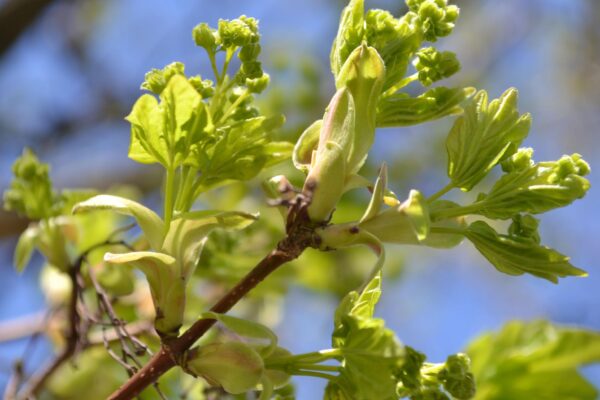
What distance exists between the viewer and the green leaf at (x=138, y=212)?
2.64 feet

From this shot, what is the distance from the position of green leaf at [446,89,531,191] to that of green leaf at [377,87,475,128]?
17mm

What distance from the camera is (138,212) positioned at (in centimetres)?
81

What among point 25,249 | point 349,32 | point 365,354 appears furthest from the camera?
point 25,249

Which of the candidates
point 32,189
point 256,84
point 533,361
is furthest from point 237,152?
point 533,361

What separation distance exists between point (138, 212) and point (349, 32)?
288 mm

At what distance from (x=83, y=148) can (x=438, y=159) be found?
1.81 meters

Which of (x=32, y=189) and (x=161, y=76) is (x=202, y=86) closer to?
(x=161, y=76)

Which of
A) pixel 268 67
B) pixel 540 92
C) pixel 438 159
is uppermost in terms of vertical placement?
pixel 540 92

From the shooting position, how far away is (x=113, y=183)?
2.87 m

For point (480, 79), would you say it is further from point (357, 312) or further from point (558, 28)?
point (357, 312)

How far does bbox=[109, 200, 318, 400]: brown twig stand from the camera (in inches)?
30.1

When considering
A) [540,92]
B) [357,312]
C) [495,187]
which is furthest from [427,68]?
[540,92]

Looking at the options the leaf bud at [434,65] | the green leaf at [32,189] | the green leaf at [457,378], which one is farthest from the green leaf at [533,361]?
the green leaf at [32,189]

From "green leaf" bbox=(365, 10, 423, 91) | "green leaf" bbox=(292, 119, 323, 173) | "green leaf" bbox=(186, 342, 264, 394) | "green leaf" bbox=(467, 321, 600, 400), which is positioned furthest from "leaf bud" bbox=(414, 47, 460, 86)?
"green leaf" bbox=(467, 321, 600, 400)
